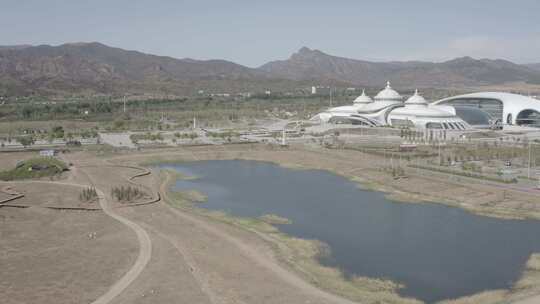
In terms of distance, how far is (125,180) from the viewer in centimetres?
3294

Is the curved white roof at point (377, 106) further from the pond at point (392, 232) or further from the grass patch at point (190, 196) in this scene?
the grass patch at point (190, 196)

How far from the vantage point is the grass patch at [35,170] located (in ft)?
108

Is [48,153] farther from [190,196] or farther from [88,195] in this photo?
[190,196]

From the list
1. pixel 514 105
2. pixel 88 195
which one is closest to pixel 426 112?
pixel 514 105

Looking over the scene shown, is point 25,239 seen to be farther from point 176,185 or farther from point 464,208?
point 464,208

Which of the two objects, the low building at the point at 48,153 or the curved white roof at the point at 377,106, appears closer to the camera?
the low building at the point at 48,153

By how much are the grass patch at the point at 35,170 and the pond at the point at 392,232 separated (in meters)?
7.67

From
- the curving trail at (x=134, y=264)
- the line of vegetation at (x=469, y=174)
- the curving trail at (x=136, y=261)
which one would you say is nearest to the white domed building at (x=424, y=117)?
the line of vegetation at (x=469, y=174)

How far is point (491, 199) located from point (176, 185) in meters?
17.1

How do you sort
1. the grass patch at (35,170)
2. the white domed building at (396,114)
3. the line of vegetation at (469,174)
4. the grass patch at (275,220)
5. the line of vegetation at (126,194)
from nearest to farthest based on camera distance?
the grass patch at (275,220) → the line of vegetation at (126,194) → the line of vegetation at (469,174) → the grass patch at (35,170) → the white domed building at (396,114)

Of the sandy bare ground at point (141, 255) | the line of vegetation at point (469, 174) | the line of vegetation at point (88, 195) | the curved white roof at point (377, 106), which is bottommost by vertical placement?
the sandy bare ground at point (141, 255)

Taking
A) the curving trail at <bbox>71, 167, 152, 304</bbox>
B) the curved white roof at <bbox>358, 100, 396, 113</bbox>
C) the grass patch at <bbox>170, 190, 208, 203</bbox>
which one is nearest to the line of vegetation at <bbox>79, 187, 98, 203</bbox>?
the curving trail at <bbox>71, 167, 152, 304</bbox>

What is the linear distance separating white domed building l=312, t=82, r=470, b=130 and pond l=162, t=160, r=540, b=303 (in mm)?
26230

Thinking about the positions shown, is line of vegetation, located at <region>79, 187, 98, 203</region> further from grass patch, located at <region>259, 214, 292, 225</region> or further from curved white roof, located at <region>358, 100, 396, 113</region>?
curved white roof, located at <region>358, 100, 396, 113</region>
